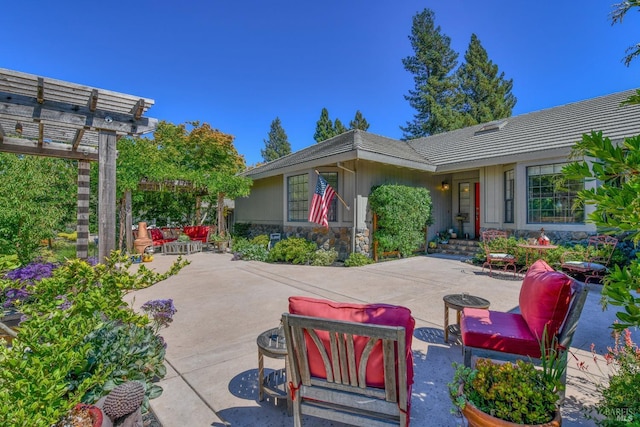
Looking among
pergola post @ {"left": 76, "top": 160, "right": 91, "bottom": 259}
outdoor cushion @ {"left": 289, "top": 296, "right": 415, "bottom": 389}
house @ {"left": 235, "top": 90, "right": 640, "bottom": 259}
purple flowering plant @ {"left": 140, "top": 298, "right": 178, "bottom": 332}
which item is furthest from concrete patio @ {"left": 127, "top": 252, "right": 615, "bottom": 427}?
house @ {"left": 235, "top": 90, "right": 640, "bottom": 259}

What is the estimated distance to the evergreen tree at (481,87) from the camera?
2464cm

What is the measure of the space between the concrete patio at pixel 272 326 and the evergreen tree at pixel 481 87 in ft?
69.4

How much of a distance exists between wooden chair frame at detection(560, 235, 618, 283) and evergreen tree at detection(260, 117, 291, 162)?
36.0 m

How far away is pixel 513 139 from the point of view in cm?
1038

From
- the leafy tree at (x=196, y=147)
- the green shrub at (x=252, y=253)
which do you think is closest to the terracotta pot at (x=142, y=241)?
→ the green shrub at (x=252, y=253)

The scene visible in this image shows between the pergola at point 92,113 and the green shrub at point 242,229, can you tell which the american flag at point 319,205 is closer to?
the pergola at point 92,113

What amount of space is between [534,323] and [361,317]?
1.92 m

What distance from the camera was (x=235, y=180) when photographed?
12875mm

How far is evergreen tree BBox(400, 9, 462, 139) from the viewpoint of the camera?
2539cm

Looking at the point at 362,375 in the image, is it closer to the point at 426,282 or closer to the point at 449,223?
the point at 426,282

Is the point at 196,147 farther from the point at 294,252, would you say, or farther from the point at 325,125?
the point at 325,125

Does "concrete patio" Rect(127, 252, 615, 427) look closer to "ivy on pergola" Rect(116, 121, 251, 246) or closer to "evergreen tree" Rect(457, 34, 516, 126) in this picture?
"ivy on pergola" Rect(116, 121, 251, 246)

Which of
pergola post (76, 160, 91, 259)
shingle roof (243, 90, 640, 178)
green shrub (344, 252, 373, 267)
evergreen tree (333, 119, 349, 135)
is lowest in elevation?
green shrub (344, 252, 373, 267)

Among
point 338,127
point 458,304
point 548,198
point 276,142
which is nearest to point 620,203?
point 458,304
